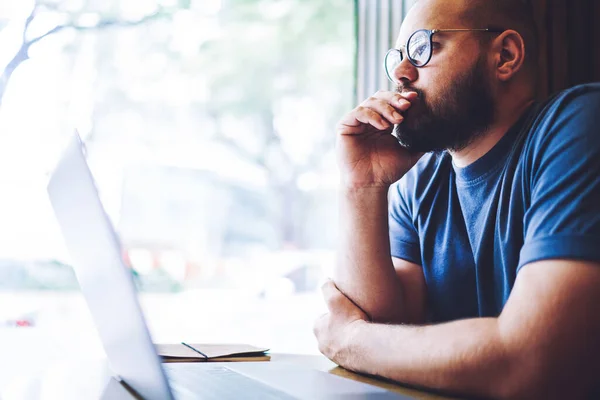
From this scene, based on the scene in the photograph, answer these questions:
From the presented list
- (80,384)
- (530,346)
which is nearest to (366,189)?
(530,346)

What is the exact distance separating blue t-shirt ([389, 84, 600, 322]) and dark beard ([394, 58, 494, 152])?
68 millimetres

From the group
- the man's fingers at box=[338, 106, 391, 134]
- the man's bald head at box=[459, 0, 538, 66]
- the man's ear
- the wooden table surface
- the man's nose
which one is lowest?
the wooden table surface

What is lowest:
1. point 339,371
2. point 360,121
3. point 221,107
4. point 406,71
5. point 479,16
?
point 339,371

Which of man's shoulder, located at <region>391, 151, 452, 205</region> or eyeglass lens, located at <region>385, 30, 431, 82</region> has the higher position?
eyeglass lens, located at <region>385, 30, 431, 82</region>

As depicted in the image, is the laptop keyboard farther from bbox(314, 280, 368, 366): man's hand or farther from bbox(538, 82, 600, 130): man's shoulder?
bbox(538, 82, 600, 130): man's shoulder

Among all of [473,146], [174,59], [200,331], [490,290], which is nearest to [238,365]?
[490,290]

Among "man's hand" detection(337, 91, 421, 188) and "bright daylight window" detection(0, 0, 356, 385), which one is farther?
"bright daylight window" detection(0, 0, 356, 385)

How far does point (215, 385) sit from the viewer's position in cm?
72

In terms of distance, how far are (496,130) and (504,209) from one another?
207mm

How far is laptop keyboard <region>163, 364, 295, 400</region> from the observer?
65cm

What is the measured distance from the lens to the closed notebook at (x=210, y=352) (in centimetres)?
94

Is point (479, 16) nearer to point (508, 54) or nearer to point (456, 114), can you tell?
point (508, 54)

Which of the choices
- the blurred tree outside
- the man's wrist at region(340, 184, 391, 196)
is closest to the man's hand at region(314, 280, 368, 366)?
the man's wrist at region(340, 184, 391, 196)

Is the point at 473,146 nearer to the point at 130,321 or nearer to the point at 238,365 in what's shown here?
the point at 238,365
